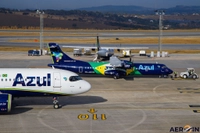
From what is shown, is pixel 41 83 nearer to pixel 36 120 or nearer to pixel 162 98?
pixel 36 120

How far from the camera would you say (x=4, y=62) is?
228 ft

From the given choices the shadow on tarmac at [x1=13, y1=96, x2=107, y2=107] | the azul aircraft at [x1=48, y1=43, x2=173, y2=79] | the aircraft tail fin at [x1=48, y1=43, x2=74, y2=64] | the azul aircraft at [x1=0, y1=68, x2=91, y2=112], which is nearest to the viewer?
the azul aircraft at [x1=0, y1=68, x2=91, y2=112]

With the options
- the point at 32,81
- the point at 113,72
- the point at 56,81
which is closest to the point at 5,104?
the point at 32,81

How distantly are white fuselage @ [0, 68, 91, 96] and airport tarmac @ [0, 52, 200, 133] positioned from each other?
2.00m

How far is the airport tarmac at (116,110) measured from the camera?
29809 mm

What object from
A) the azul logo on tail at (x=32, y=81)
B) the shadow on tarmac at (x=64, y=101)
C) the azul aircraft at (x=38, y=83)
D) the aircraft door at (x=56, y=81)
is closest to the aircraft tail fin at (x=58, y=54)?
the shadow on tarmac at (x=64, y=101)

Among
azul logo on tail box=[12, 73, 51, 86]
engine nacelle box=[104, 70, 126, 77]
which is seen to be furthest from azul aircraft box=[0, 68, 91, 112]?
engine nacelle box=[104, 70, 126, 77]

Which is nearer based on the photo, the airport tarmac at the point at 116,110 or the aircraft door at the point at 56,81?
the airport tarmac at the point at 116,110

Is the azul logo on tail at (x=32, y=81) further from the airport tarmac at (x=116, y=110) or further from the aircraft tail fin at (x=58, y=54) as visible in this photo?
the aircraft tail fin at (x=58, y=54)

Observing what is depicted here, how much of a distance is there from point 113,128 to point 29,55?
56.0 m

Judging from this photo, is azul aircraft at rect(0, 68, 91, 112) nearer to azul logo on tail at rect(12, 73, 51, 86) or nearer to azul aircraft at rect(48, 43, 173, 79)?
azul logo on tail at rect(12, 73, 51, 86)

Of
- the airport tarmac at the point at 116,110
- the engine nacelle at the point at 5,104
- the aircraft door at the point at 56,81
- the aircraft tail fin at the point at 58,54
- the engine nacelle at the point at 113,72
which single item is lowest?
the airport tarmac at the point at 116,110

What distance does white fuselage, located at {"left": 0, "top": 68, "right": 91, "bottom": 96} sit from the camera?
112ft

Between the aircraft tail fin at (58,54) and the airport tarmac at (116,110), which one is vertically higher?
the aircraft tail fin at (58,54)
